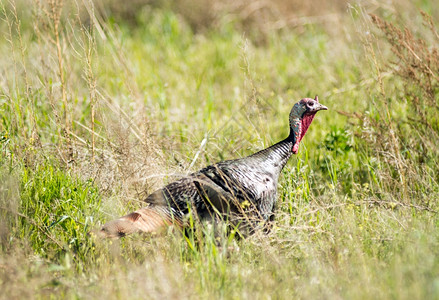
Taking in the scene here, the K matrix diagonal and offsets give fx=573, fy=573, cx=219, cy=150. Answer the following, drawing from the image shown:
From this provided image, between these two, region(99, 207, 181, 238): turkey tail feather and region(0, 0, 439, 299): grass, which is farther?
region(99, 207, 181, 238): turkey tail feather

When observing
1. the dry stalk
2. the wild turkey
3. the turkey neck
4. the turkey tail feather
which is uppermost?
the dry stalk

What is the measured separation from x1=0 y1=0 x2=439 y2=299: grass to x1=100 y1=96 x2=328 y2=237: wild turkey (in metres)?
0.15

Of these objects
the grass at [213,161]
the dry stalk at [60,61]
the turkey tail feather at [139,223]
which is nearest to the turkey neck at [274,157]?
the grass at [213,161]

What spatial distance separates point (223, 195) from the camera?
4117 mm

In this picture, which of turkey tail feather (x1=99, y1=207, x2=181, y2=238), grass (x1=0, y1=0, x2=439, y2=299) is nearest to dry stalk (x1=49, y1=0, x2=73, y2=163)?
grass (x1=0, y1=0, x2=439, y2=299)

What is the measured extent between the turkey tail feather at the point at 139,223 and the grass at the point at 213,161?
0.10 m

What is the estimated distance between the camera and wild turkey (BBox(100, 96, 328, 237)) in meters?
4.06

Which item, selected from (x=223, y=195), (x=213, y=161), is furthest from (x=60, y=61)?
(x=223, y=195)

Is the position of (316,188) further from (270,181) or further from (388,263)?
(388,263)

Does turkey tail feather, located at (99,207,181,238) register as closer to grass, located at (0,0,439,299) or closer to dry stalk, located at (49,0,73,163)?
grass, located at (0,0,439,299)

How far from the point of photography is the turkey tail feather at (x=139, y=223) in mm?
3777

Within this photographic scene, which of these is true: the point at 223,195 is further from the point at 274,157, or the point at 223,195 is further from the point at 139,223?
the point at 139,223

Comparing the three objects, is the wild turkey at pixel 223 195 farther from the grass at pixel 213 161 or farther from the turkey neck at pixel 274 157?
the grass at pixel 213 161

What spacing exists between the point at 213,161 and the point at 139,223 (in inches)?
57.8
